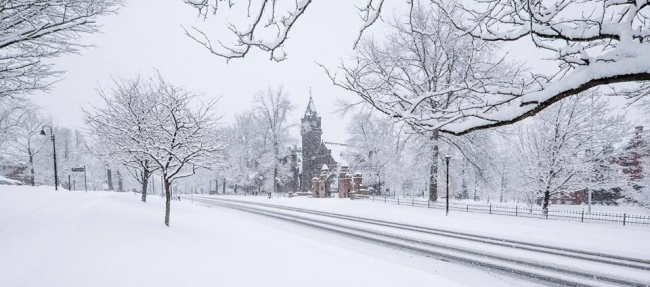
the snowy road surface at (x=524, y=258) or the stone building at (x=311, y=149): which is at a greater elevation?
the stone building at (x=311, y=149)

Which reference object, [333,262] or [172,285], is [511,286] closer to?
[333,262]

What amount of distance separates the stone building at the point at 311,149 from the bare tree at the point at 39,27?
4196cm

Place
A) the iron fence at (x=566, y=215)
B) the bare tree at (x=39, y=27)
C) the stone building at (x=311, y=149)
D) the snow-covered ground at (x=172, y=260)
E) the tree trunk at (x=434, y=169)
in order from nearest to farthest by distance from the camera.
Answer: the snow-covered ground at (x=172, y=260) → the bare tree at (x=39, y=27) → the iron fence at (x=566, y=215) → the tree trunk at (x=434, y=169) → the stone building at (x=311, y=149)

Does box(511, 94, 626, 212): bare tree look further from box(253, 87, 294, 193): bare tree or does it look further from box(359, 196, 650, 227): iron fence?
box(253, 87, 294, 193): bare tree

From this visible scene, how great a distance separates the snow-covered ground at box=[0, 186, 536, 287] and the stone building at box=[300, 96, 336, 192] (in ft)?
134

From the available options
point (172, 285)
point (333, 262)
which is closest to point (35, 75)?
point (172, 285)

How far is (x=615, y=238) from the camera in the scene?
12.4m

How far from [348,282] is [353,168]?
35855 millimetres

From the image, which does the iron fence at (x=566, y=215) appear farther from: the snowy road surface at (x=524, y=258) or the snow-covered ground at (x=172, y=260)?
the snow-covered ground at (x=172, y=260)

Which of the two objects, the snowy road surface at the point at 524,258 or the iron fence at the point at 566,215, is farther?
the iron fence at the point at 566,215

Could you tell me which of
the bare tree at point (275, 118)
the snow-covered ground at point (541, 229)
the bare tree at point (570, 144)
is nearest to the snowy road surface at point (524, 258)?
the snow-covered ground at point (541, 229)

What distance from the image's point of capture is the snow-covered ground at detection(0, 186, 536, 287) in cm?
513

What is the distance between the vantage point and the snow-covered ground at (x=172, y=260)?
16.8 ft

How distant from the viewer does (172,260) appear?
20.8ft
